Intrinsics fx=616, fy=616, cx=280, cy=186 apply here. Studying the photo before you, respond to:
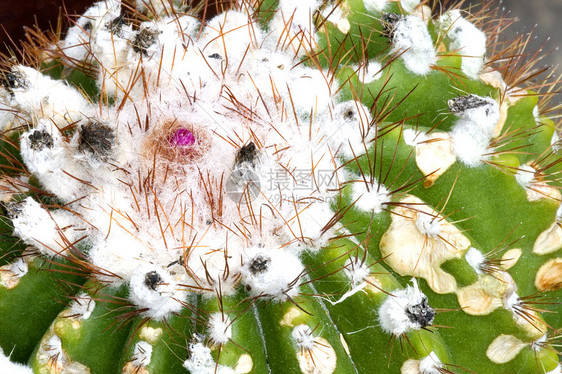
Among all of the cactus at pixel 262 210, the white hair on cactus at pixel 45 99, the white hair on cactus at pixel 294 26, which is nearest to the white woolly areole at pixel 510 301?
the cactus at pixel 262 210

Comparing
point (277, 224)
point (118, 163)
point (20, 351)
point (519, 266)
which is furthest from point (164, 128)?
point (519, 266)

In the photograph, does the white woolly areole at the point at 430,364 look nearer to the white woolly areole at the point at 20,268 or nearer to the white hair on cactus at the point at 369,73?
the white hair on cactus at the point at 369,73

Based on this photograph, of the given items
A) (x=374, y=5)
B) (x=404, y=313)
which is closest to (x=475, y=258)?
(x=404, y=313)

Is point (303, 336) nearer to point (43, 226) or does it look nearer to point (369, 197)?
point (369, 197)

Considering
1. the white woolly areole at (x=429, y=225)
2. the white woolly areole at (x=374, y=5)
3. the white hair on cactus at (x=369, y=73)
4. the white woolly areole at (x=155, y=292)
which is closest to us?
the white woolly areole at (x=155, y=292)

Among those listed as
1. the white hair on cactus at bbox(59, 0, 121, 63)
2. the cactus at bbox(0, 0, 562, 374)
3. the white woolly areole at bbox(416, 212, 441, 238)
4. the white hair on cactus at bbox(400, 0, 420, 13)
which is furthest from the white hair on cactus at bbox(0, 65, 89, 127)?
the white hair on cactus at bbox(400, 0, 420, 13)
